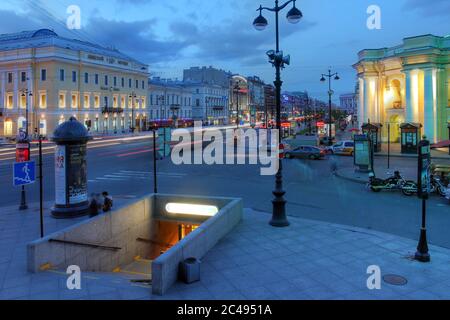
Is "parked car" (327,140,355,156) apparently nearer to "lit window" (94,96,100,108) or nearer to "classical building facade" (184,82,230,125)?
"lit window" (94,96,100,108)

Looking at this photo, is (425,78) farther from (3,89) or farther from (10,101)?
(3,89)

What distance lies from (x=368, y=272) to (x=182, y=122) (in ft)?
320

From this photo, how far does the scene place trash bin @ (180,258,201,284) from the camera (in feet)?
25.8

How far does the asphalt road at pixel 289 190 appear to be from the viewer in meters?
13.5

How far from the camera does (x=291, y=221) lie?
12992mm

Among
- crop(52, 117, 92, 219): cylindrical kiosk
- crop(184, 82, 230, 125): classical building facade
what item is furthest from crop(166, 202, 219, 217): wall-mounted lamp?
crop(184, 82, 230, 125): classical building facade

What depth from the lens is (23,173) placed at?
466 inches

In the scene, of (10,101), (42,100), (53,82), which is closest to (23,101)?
(10,101)

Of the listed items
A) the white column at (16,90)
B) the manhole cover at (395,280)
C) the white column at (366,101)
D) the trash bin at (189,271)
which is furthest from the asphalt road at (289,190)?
the white column at (16,90)

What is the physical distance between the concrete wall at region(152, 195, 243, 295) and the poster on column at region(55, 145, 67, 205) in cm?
341

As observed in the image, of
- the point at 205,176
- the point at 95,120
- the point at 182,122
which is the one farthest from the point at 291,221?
the point at 182,122

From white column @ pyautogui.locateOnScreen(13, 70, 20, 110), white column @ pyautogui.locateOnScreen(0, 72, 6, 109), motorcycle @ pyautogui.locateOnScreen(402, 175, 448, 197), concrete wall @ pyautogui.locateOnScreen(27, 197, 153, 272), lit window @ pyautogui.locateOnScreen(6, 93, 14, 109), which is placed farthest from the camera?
white column @ pyautogui.locateOnScreen(0, 72, 6, 109)
